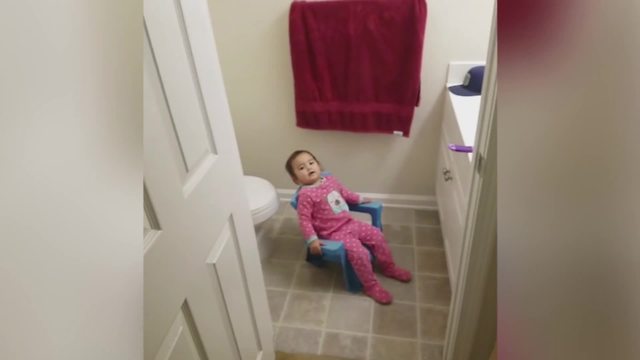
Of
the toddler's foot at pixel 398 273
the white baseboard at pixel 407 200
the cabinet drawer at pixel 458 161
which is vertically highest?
the cabinet drawer at pixel 458 161

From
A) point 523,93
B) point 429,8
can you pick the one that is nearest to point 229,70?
point 429,8

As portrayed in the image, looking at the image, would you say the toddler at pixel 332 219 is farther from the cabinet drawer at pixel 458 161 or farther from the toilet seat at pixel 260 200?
the cabinet drawer at pixel 458 161

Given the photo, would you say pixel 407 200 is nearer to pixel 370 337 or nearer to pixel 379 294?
pixel 379 294

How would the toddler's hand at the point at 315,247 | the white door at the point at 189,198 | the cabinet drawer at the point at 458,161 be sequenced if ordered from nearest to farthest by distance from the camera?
the white door at the point at 189,198
the cabinet drawer at the point at 458,161
the toddler's hand at the point at 315,247

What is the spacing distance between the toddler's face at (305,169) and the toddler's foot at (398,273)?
53 cm

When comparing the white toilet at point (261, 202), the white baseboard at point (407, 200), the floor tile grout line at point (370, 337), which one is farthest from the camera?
the white baseboard at point (407, 200)

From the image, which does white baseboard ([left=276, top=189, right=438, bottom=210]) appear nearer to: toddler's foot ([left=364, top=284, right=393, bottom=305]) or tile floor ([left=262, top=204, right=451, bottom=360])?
tile floor ([left=262, top=204, right=451, bottom=360])

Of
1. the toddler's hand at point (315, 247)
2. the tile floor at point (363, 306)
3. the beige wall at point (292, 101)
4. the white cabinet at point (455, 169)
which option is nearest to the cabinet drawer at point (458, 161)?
the white cabinet at point (455, 169)

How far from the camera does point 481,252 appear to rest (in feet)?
3.20

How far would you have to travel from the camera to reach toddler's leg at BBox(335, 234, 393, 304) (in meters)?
1.64

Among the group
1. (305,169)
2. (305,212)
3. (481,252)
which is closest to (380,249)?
(305,212)

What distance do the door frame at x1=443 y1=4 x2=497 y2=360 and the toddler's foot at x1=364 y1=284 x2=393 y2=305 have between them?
37cm

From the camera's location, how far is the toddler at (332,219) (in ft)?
5.54

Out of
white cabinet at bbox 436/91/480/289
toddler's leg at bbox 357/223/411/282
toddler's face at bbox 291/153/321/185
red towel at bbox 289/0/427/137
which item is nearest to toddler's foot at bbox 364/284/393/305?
toddler's leg at bbox 357/223/411/282
